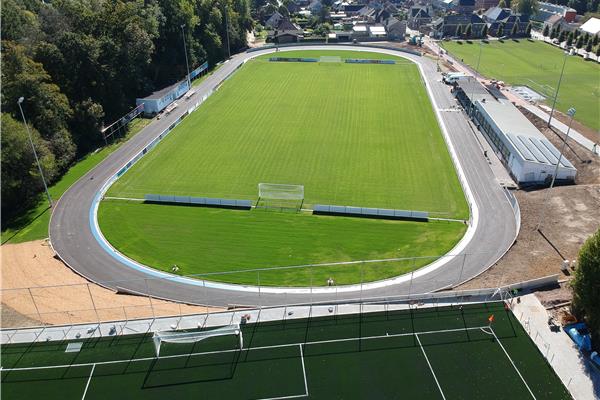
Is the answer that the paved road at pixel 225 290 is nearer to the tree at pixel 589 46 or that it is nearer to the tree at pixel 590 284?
the tree at pixel 590 284

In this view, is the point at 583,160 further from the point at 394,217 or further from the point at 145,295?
the point at 145,295

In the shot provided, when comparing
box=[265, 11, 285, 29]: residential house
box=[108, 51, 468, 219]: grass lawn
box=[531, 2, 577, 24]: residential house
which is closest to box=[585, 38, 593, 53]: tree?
box=[531, 2, 577, 24]: residential house

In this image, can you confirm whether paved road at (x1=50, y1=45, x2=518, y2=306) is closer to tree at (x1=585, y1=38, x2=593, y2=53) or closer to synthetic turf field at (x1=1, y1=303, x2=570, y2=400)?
synthetic turf field at (x1=1, y1=303, x2=570, y2=400)

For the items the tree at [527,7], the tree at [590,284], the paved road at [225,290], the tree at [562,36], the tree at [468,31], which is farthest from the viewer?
the tree at [527,7]

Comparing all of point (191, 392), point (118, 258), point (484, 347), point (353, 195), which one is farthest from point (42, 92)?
point (484, 347)

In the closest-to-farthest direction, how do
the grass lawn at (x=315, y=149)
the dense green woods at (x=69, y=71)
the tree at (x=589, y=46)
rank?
the dense green woods at (x=69, y=71), the grass lawn at (x=315, y=149), the tree at (x=589, y=46)

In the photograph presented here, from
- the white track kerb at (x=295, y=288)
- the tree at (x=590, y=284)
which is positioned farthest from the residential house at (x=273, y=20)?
the tree at (x=590, y=284)

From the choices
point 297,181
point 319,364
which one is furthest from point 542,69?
point 319,364
